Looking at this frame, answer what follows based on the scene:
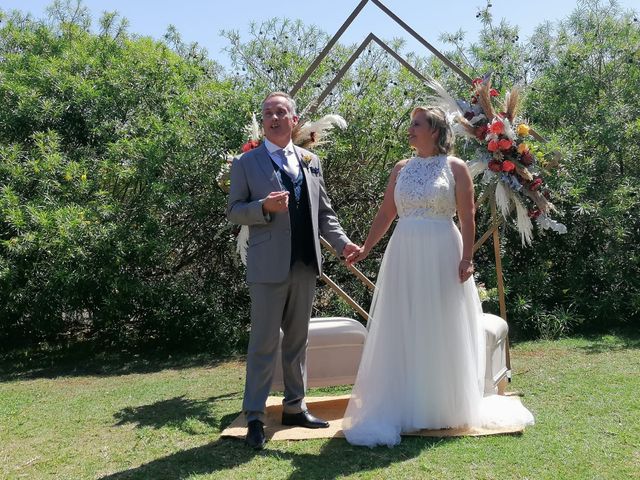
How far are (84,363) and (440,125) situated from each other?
4.91m

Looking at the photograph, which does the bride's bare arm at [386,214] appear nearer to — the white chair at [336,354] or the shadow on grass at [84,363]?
the white chair at [336,354]

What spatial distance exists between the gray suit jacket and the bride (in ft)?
1.68

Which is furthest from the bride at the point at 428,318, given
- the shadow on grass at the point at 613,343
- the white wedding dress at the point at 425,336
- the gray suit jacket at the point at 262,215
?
the shadow on grass at the point at 613,343

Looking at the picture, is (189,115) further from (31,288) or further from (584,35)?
(584,35)

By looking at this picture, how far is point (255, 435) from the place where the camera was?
431 cm

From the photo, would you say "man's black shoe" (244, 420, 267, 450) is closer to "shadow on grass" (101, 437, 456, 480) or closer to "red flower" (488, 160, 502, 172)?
"shadow on grass" (101, 437, 456, 480)

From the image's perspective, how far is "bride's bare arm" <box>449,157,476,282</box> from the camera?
454 centimetres

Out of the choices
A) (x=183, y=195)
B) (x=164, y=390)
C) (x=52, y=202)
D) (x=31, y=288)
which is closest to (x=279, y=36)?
(x=183, y=195)

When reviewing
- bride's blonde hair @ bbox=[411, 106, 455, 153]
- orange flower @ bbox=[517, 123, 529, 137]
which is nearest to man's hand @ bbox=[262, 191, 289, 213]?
bride's blonde hair @ bbox=[411, 106, 455, 153]

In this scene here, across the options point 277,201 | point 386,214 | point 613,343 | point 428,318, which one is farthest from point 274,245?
point 613,343

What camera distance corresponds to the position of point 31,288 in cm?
748

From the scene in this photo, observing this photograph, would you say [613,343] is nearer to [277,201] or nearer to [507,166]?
[507,166]

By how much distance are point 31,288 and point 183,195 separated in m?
1.86

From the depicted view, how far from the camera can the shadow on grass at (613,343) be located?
7.25 metres
